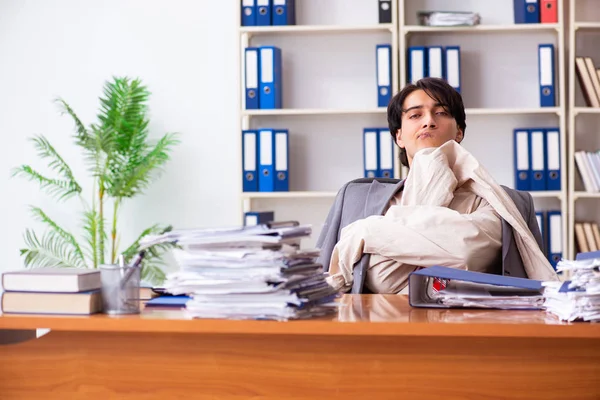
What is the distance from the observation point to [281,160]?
405 cm

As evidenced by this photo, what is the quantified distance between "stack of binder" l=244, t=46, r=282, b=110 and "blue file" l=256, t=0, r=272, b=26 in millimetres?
155

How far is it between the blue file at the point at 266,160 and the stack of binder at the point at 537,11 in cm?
147

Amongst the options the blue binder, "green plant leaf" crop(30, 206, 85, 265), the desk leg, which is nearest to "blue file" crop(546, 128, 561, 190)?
"green plant leaf" crop(30, 206, 85, 265)

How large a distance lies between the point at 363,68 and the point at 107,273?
10.9 feet

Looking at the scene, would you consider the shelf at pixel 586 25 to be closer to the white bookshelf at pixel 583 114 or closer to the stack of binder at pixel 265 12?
the white bookshelf at pixel 583 114

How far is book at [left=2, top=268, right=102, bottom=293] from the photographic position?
1187 mm

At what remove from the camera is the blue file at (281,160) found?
403cm

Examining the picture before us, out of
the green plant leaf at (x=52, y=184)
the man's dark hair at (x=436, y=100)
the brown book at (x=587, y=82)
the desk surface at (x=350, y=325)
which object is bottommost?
the desk surface at (x=350, y=325)

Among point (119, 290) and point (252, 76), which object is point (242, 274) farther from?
point (252, 76)

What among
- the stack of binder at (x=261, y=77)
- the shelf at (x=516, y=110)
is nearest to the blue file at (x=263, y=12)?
the stack of binder at (x=261, y=77)

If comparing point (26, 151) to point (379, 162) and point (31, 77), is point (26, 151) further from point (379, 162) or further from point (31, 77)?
point (379, 162)

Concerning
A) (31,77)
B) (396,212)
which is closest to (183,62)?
(31,77)

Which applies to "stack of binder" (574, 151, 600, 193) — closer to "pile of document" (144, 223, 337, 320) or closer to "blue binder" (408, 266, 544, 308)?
"blue binder" (408, 266, 544, 308)

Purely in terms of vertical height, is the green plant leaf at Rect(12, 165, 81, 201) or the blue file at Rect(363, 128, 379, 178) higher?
the blue file at Rect(363, 128, 379, 178)
